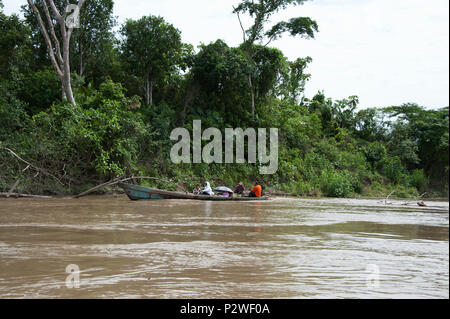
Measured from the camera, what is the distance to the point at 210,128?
19.8m

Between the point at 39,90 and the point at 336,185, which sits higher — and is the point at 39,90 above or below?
above

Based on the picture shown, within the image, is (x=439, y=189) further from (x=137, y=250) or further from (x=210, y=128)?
(x=137, y=250)

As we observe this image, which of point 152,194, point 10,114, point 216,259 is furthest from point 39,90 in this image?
point 216,259

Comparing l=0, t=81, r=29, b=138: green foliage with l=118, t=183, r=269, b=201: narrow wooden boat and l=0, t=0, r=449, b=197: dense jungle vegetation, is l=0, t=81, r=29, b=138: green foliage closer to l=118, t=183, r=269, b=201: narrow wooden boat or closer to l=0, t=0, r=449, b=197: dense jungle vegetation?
l=0, t=0, r=449, b=197: dense jungle vegetation

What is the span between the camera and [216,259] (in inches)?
189

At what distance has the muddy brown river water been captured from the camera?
3.58 meters

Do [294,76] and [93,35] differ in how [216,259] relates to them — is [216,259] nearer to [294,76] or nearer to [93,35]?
[93,35]

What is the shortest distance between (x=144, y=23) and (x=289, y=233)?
14.0 meters

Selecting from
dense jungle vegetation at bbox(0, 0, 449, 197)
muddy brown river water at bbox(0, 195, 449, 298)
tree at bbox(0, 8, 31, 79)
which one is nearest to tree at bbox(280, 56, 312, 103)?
dense jungle vegetation at bbox(0, 0, 449, 197)

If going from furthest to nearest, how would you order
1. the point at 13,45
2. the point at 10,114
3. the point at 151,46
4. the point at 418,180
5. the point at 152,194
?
the point at 418,180 → the point at 151,46 → the point at 13,45 → the point at 10,114 → the point at 152,194

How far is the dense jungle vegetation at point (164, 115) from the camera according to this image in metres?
15.2

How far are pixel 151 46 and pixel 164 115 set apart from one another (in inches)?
116

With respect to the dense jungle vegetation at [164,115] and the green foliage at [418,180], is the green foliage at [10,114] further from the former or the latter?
the green foliage at [418,180]
